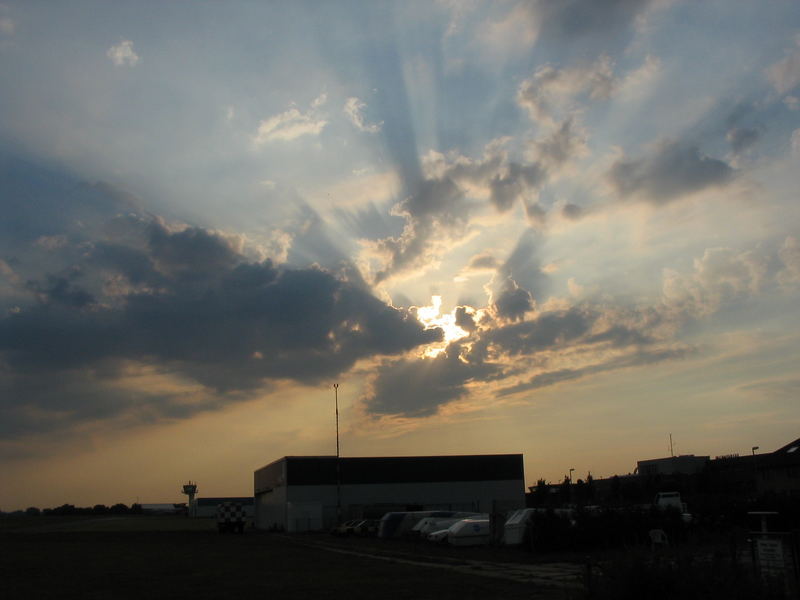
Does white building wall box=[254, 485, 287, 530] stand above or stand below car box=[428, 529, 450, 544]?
above

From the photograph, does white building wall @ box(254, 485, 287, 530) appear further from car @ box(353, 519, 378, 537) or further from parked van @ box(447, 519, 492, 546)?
parked van @ box(447, 519, 492, 546)

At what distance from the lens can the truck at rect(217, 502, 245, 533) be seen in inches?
2886

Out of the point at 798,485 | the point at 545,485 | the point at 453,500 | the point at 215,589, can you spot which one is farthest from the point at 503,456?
the point at 215,589

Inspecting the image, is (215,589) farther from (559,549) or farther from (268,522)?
(268,522)

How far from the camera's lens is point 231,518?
7356cm

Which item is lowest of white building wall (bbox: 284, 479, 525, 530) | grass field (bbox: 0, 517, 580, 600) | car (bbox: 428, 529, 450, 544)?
grass field (bbox: 0, 517, 580, 600)

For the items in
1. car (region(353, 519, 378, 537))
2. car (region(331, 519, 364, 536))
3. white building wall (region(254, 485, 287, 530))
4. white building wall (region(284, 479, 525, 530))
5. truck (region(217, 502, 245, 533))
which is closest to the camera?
car (region(353, 519, 378, 537))

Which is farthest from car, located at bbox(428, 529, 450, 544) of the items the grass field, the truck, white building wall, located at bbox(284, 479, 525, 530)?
the truck

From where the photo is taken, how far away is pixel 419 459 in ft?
257

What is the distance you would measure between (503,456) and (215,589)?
61.5 metres

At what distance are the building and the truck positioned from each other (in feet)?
14.3

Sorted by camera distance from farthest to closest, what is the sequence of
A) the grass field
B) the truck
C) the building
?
the building, the truck, the grass field

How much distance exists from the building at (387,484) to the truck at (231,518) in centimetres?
436

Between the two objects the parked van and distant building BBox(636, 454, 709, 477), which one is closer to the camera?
the parked van
